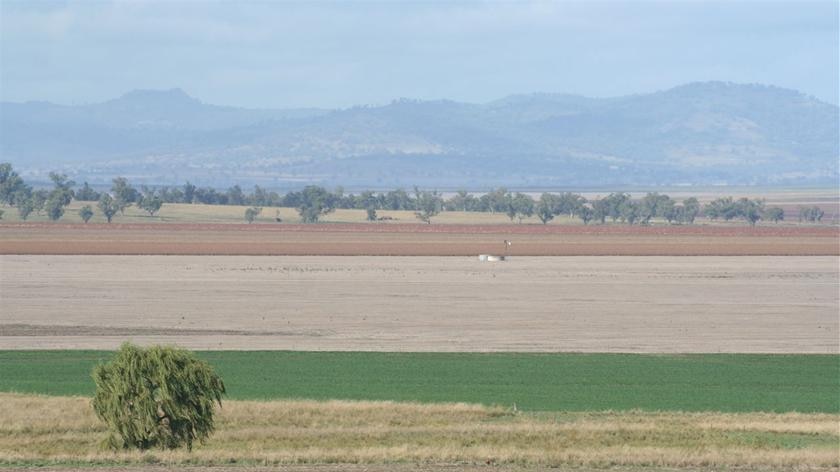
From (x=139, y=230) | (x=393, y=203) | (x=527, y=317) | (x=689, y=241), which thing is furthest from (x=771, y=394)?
(x=393, y=203)

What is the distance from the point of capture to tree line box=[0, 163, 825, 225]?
496 feet

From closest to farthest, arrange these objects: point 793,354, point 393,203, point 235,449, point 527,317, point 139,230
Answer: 1. point 235,449
2. point 793,354
3. point 527,317
4. point 139,230
5. point 393,203

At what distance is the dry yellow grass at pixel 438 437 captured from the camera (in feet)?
69.7

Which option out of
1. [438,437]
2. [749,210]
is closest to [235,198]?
[749,210]

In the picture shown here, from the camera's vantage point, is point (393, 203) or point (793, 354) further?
point (393, 203)

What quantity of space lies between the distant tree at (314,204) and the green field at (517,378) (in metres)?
112

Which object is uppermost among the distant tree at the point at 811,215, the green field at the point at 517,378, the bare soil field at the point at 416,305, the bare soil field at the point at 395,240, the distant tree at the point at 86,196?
the distant tree at the point at 86,196

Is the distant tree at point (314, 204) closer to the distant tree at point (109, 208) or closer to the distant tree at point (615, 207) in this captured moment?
the distant tree at point (109, 208)

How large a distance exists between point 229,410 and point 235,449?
3.99 meters

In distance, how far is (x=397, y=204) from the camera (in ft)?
625

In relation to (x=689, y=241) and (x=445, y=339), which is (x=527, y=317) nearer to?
(x=445, y=339)

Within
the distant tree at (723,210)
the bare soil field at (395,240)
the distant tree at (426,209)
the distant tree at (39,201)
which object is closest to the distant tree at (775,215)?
the distant tree at (723,210)

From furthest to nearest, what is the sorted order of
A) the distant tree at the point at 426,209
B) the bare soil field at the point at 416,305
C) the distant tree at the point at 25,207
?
the distant tree at the point at 426,209, the distant tree at the point at 25,207, the bare soil field at the point at 416,305

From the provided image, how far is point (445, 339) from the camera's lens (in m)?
42.2
